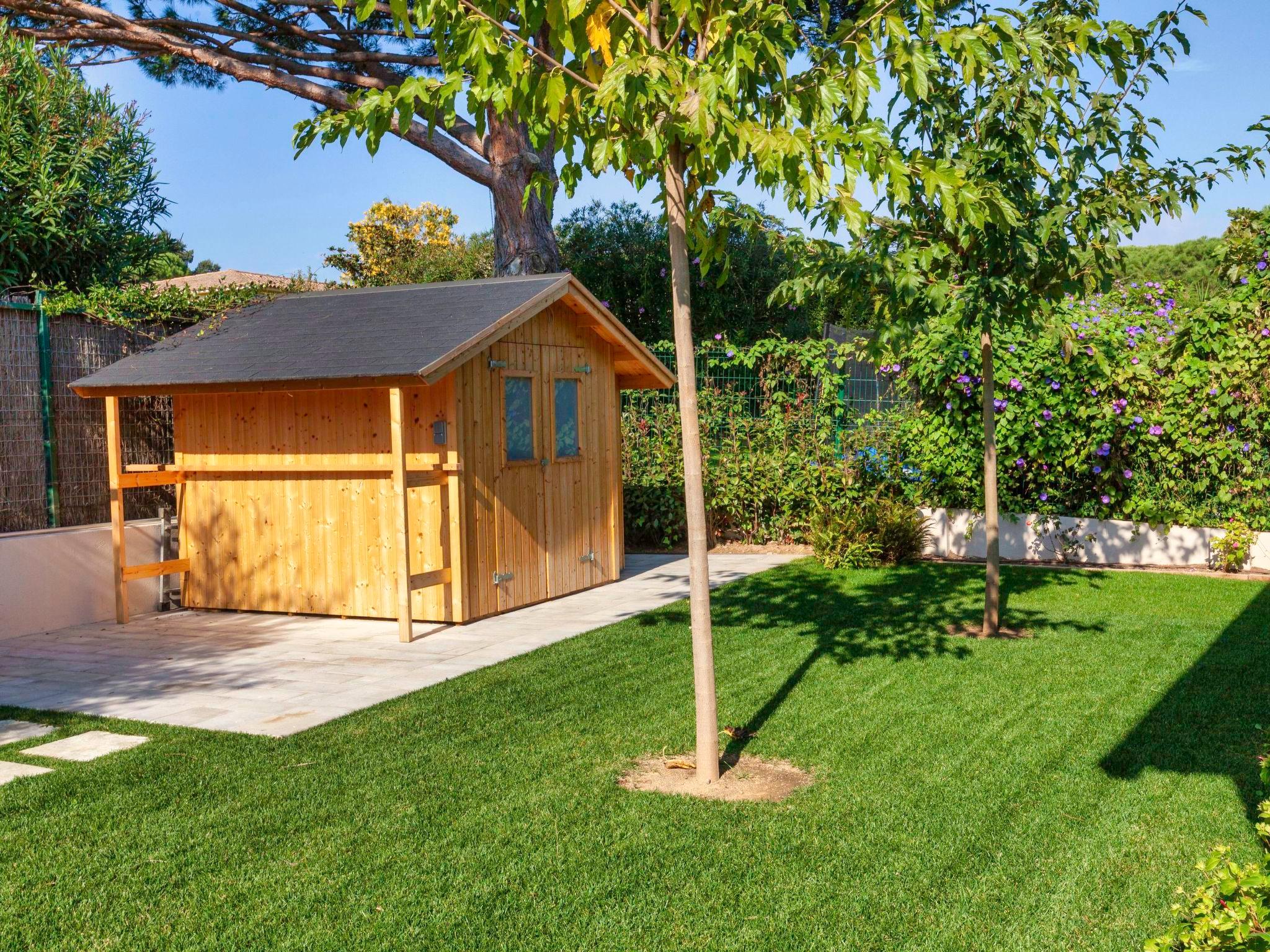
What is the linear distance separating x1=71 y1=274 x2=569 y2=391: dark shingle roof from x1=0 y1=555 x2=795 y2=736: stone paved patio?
6.73 feet

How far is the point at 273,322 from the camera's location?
10477 millimetres

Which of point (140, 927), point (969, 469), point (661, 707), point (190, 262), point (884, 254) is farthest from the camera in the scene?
point (190, 262)

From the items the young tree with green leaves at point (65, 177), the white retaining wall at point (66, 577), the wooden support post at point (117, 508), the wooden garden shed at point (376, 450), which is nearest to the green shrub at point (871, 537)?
the wooden garden shed at point (376, 450)

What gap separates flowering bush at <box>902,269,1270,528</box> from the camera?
1062 cm

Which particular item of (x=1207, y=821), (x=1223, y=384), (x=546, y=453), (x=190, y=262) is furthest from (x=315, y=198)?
(x=1207, y=821)

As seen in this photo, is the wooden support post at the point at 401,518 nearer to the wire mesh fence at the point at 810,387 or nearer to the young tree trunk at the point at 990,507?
the young tree trunk at the point at 990,507

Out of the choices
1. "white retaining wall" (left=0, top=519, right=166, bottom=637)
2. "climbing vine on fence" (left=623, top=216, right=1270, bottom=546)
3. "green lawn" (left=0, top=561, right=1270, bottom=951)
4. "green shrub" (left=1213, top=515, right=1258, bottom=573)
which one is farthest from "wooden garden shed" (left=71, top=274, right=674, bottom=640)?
"green shrub" (left=1213, top=515, right=1258, bottom=573)

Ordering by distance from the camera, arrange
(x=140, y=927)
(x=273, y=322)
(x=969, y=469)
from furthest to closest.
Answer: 1. (x=969, y=469)
2. (x=273, y=322)
3. (x=140, y=927)

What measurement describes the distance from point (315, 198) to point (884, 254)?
3217cm

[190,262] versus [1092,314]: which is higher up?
[190,262]

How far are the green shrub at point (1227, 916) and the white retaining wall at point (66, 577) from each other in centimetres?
886

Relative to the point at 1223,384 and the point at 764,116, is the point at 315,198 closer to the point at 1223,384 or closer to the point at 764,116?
the point at 1223,384

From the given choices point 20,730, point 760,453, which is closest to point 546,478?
point 760,453

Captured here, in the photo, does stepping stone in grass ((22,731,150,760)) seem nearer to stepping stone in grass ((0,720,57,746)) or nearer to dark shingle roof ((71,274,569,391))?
stepping stone in grass ((0,720,57,746))
